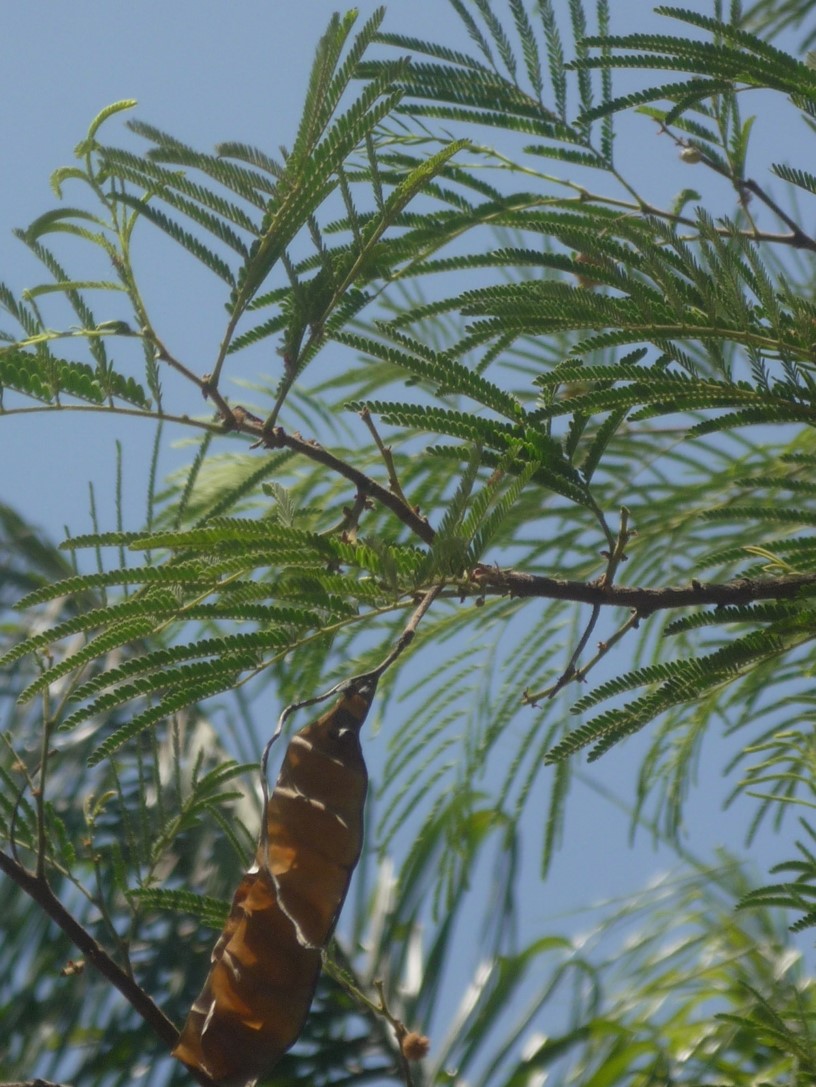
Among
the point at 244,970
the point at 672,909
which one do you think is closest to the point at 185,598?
the point at 244,970

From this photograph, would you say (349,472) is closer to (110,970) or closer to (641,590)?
(641,590)

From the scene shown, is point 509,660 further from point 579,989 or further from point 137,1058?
point 137,1058

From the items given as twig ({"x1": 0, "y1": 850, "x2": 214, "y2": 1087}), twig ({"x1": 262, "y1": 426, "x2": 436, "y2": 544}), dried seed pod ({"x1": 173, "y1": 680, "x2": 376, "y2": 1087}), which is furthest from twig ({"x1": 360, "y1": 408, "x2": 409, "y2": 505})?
twig ({"x1": 0, "y1": 850, "x2": 214, "y2": 1087})

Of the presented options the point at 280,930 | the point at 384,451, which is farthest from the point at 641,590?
the point at 280,930

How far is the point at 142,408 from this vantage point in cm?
65

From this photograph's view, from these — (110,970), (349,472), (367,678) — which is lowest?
(110,970)

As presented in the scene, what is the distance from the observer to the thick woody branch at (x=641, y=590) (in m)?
0.60

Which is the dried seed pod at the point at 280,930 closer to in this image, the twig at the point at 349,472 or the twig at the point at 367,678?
the twig at the point at 367,678

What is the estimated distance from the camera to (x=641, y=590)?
2.15 feet

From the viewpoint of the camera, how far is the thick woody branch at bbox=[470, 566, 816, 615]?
60 cm

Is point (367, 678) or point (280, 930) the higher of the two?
point (367, 678)

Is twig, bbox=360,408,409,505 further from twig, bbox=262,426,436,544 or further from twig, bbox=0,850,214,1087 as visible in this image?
twig, bbox=0,850,214,1087

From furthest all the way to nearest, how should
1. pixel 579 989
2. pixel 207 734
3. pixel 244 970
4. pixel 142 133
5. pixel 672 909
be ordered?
1. pixel 207 734
2. pixel 672 909
3. pixel 579 989
4. pixel 142 133
5. pixel 244 970

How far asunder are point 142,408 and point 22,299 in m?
0.09
